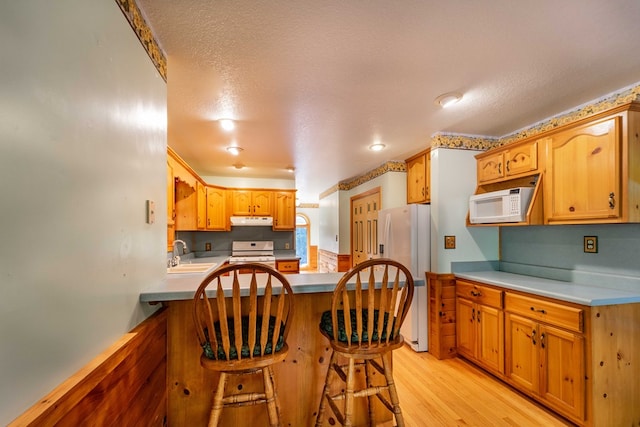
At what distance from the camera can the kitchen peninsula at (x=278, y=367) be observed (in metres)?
1.51

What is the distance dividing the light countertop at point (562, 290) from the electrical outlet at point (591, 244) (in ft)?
0.92

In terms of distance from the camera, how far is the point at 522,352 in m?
2.08

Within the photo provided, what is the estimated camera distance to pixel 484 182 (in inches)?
105

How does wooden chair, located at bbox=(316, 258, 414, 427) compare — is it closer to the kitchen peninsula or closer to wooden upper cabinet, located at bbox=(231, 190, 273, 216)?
the kitchen peninsula

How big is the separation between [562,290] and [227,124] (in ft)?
9.73

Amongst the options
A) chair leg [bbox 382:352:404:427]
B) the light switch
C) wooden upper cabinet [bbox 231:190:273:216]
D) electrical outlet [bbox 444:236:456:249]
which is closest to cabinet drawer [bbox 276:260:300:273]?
wooden upper cabinet [bbox 231:190:273:216]

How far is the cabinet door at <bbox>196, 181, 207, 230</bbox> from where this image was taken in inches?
144

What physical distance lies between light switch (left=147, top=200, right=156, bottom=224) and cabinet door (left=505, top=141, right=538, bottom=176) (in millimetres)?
2758

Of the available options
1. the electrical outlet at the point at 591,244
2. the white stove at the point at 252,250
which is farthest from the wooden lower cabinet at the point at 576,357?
the white stove at the point at 252,250

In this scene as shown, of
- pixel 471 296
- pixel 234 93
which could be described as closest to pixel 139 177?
pixel 234 93

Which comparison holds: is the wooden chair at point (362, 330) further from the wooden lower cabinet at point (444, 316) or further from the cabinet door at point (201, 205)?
the cabinet door at point (201, 205)

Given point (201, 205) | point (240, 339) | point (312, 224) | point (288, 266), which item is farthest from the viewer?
point (312, 224)

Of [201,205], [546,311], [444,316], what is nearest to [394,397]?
[546,311]

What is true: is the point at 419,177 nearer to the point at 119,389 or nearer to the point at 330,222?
the point at 119,389
